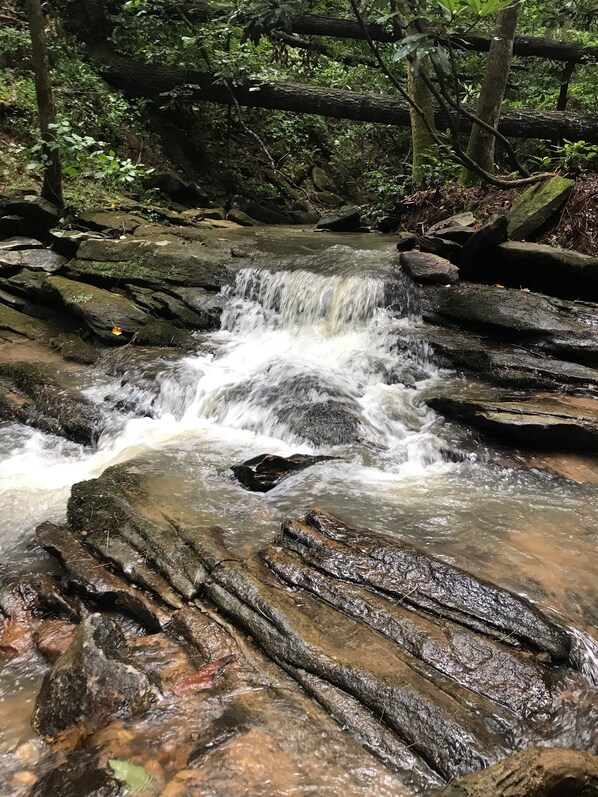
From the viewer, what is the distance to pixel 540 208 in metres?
7.68

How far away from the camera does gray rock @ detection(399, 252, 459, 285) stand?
7512 millimetres

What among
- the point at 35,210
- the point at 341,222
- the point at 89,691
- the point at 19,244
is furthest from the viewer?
the point at 341,222

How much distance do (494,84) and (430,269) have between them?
13.6ft

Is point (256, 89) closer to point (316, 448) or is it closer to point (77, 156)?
point (77, 156)

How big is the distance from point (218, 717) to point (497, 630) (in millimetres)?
1431

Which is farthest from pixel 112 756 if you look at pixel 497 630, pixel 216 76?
pixel 216 76

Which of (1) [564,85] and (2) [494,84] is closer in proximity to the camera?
(2) [494,84]

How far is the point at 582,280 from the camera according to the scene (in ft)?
22.1

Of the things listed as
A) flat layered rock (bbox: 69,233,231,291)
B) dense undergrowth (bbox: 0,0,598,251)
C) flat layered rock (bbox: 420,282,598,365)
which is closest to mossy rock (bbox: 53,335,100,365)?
flat layered rock (bbox: 69,233,231,291)

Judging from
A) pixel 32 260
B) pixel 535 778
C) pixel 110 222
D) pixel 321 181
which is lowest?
pixel 535 778

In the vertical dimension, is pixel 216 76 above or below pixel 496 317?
above

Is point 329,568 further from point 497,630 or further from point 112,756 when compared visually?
point 112,756

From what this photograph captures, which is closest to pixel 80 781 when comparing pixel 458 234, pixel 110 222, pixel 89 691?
pixel 89 691

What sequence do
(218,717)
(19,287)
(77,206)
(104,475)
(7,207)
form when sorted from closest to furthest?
1. (218,717)
2. (104,475)
3. (19,287)
4. (7,207)
5. (77,206)
